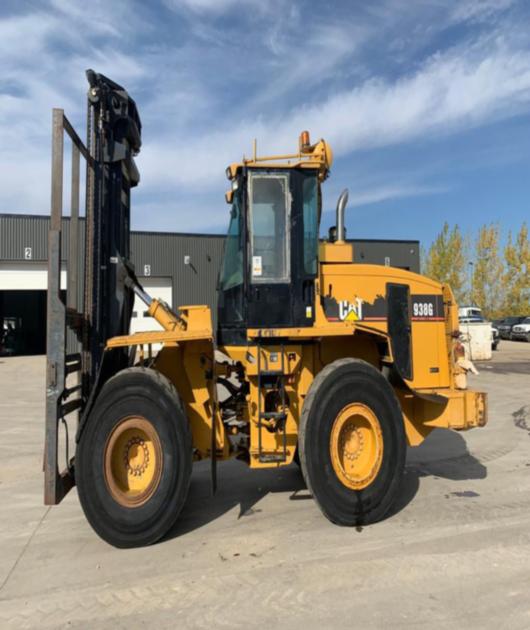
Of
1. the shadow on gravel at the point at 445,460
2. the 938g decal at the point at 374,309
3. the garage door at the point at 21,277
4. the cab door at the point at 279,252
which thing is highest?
the garage door at the point at 21,277

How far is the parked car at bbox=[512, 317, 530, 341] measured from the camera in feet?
116

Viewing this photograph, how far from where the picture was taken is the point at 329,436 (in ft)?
15.2

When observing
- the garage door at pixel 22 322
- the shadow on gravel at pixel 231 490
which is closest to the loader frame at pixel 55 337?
the shadow on gravel at pixel 231 490

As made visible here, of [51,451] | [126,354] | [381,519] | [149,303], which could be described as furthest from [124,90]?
[381,519]

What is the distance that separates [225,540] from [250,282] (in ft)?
7.43

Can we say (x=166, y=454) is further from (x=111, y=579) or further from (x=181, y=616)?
(x=181, y=616)

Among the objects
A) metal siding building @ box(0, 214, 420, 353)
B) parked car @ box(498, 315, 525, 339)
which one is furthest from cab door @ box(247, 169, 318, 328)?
parked car @ box(498, 315, 525, 339)

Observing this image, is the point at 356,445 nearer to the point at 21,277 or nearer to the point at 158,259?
the point at 158,259

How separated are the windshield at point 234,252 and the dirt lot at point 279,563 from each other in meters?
2.28

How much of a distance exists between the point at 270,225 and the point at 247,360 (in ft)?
4.23

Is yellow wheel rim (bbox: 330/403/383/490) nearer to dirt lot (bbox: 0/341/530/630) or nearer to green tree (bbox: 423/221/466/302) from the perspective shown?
dirt lot (bbox: 0/341/530/630)

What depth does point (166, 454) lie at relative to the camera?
434 centimetres

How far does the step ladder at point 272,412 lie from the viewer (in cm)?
470

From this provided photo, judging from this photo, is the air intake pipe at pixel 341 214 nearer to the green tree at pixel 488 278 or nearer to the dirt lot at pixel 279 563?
the dirt lot at pixel 279 563
